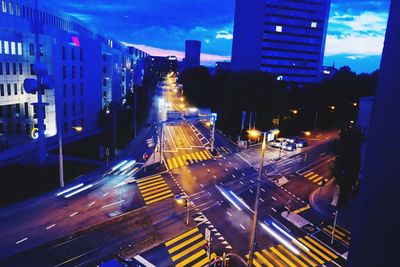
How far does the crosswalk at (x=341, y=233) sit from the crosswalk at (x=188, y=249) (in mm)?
11508

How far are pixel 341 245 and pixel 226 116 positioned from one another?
48.6 metres

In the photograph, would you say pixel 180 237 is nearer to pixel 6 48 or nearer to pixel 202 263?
pixel 202 263

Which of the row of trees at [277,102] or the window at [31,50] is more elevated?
the window at [31,50]

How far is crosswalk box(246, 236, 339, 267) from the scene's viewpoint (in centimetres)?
2220

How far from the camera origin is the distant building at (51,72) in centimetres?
3831

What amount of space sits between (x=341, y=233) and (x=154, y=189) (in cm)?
1908

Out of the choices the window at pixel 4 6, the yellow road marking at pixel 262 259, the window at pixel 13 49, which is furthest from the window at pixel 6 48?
the yellow road marking at pixel 262 259

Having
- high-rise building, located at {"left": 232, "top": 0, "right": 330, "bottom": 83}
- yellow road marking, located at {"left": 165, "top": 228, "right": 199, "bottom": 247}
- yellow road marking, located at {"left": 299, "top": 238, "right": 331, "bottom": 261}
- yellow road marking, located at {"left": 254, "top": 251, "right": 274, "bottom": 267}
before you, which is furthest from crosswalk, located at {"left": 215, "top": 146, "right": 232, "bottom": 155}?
high-rise building, located at {"left": 232, "top": 0, "right": 330, "bottom": 83}

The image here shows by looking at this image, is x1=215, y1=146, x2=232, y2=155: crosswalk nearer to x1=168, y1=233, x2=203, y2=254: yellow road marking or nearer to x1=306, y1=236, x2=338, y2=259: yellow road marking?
x1=306, y1=236, x2=338, y2=259: yellow road marking

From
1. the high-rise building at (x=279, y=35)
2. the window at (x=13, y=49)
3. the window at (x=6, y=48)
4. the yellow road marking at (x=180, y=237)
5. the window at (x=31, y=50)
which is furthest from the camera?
the high-rise building at (x=279, y=35)

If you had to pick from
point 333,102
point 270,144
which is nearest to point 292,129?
point 270,144

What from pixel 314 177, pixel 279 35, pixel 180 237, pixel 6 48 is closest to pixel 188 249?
pixel 180 237

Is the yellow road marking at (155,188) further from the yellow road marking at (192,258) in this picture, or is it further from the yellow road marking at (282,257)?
the yellow road marking at (282,257)

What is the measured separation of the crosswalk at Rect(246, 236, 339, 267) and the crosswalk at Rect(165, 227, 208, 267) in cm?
354
